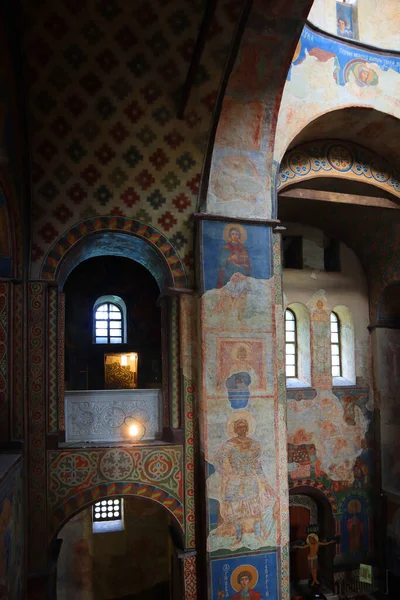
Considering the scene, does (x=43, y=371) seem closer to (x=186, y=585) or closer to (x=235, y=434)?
(x=235, y=434)

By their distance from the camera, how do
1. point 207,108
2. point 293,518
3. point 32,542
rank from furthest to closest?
point 293,518
point 207,108
point 32,542

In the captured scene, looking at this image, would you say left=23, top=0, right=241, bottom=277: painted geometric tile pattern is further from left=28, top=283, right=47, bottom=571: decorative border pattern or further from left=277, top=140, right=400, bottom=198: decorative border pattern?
left=277, top=140, right=400, bottom=198: decorative border pattern

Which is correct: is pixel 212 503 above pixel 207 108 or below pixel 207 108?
below

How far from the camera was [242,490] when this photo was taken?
8789mm

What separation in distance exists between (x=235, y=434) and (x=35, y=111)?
620cm

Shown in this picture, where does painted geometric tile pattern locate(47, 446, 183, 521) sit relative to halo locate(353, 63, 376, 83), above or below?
below

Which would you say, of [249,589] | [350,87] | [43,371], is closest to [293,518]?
[249,589]

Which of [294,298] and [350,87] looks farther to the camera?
[294,298]

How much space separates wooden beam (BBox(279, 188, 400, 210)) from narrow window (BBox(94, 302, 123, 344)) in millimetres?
6762

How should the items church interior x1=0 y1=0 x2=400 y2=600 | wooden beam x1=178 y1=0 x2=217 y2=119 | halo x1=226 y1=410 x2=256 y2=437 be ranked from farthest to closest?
halo x1=226 y1=410 x2=256 y2=437
church interior x1=0 y1=0 x2=400 y2=600
wooden beam x1=178 y1=0 x2=217 y2=119

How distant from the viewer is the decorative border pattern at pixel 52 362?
8.57m

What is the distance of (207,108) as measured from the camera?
29.1ft

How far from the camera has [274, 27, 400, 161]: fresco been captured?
10.1m

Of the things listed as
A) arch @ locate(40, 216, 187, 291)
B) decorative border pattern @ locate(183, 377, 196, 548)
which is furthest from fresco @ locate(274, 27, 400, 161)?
decorative border pattern @ locate(183, 377, 196, 548)
